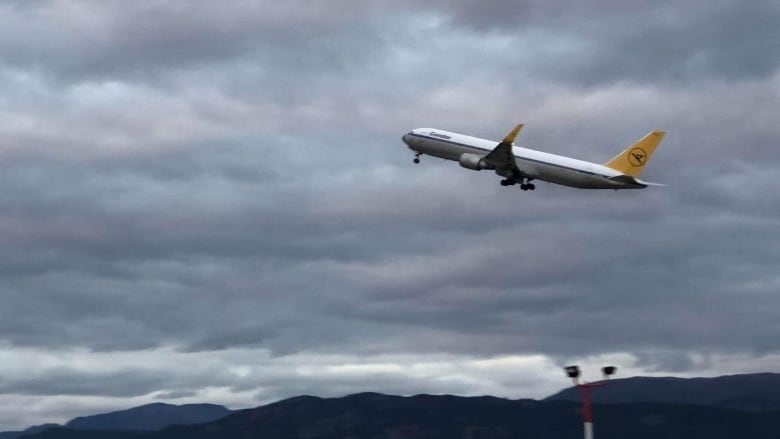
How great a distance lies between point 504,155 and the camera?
194250 millimetres

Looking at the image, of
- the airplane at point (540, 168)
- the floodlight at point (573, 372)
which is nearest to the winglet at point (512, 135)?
the airplane at point (540, 168)

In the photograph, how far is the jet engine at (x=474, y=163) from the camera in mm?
196250

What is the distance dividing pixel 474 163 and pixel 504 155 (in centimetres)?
530

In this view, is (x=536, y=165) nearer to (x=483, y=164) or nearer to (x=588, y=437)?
(x=483, y=164)

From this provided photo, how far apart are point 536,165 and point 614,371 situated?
6571 cm

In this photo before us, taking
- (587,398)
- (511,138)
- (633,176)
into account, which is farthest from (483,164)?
(587,398)

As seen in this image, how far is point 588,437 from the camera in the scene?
5561 inches

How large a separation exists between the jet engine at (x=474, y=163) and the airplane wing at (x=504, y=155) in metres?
0.83

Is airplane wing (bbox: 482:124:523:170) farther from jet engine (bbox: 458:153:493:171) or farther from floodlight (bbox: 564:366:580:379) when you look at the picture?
floodlight (bbox: 564:366:580:379)

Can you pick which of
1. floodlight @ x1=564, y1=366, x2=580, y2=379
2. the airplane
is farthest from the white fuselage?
floodlight @ x1=564, y1=366, x2=580, y2=379

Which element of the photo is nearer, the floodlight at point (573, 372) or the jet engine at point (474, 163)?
the floodlight at point (573, 372)

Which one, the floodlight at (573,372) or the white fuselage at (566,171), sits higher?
the white fuselage at (566,171)

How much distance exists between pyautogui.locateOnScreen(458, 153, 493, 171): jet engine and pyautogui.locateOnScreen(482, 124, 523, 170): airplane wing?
83 centimetres

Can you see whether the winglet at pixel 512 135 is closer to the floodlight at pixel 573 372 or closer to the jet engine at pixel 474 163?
the jet engine at pixel 474 163
